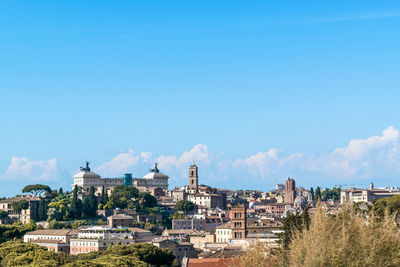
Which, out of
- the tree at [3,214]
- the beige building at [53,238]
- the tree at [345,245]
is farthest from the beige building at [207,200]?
the tree at [345,245]

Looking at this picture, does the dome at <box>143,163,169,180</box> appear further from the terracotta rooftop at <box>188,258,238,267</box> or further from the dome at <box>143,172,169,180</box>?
the terracotta rooftop at <box>188,258,238,267</box>

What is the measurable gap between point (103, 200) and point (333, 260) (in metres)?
105

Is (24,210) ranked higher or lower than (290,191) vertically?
lower

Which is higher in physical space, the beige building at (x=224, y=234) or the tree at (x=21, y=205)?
the tree at (x=21, y=205)

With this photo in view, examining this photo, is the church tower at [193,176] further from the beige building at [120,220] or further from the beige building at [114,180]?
the beige building at [120,220]

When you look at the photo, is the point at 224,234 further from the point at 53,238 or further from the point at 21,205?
the point at 21,205

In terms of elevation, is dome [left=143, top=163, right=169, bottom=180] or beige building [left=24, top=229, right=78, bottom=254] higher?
dome [left=143, top=163, right=169, bottom=180]

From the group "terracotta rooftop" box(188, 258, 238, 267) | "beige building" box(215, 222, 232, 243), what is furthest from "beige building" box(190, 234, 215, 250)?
"terracotta rooftop" box(188, 258, 238, 267)

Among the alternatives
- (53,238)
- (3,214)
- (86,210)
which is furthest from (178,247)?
(3,214)

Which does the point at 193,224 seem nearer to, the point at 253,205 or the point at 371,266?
the point at 253,205

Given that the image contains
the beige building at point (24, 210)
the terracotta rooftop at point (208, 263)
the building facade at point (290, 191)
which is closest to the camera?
the terracotta rooftop at point (208, 263)

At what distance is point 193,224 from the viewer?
406 ft

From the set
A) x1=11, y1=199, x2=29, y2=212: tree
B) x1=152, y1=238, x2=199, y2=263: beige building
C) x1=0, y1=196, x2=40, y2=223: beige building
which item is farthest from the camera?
x1=11, y1=199, x2=29, y2=212: tree

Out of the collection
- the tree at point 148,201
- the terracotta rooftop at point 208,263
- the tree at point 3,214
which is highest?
the tree at point 148,201
